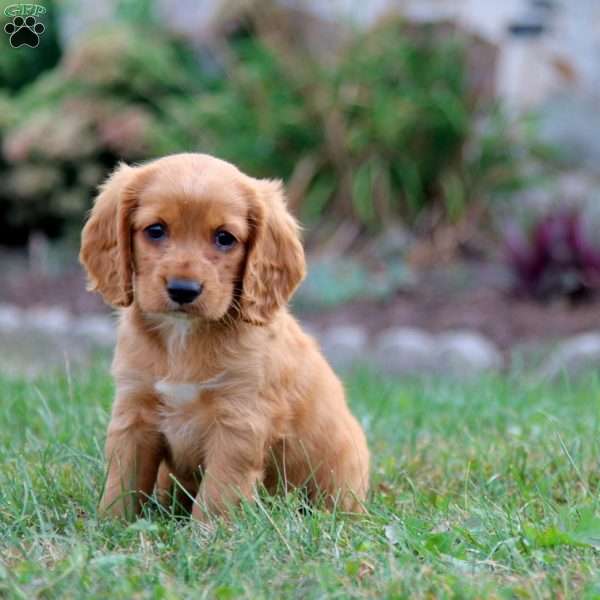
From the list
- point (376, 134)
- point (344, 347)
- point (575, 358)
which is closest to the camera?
point (575, 358)

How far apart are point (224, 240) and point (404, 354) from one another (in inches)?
162

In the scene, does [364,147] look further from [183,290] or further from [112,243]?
[183,290]

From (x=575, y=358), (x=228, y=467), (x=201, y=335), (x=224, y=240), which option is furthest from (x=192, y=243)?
(x=575, y=358)

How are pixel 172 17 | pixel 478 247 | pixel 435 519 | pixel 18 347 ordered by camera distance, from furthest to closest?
pixel 172 17, pixel 478 247, pixel 18 347, pixel 435 519

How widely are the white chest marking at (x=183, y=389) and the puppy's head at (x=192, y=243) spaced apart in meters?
0.20

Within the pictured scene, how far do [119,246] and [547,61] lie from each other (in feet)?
26.5

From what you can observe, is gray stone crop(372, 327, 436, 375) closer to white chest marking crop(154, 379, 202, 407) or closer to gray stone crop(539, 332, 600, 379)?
gray stone crop(539, 332, 600, 379)

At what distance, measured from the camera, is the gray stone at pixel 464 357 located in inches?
275

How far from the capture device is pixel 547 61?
10.5 metres

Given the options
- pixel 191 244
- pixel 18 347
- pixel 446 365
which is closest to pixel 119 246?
pixel 191 244

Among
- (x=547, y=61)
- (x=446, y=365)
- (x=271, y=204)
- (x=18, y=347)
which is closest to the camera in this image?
(x=271, y=204)

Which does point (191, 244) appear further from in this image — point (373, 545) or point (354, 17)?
point (354, 17)

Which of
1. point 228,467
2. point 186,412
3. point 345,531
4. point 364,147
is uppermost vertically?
point 364,147

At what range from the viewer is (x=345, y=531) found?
2986 mm
